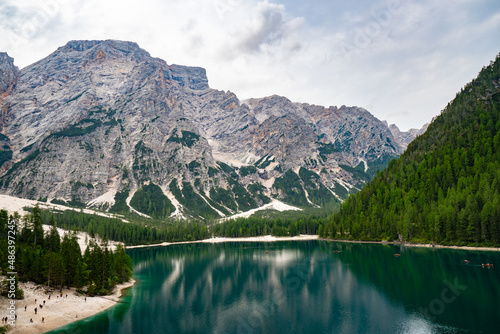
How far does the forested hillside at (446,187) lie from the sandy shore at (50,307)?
126673 mm

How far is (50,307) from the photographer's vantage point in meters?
61.3

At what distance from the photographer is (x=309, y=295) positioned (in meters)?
72.2

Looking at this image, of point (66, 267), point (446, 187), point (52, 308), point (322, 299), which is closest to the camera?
point (52, 308)

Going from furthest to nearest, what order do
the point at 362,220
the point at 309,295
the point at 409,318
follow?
the point at 362,220 → the point at 309,295 → the point at 409,318

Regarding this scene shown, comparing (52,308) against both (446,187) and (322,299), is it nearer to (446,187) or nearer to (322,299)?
(322,299)

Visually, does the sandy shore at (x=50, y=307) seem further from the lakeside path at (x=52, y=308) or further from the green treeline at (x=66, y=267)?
the green treeline at (x=66, y=267)

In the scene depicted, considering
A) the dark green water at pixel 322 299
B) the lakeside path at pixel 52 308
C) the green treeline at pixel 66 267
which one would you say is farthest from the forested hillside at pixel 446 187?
the green treeline at pixel 66 267

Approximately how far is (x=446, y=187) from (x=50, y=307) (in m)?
158

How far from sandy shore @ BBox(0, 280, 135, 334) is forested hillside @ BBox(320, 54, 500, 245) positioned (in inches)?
4987

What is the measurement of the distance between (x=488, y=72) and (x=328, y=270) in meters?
179

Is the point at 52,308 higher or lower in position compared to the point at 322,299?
higher

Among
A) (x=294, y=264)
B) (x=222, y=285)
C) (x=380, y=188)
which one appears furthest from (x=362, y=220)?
(x=222, y=285)

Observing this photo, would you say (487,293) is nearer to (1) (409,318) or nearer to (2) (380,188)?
(1) (409,318)

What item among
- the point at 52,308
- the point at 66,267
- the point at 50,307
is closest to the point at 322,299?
the point at 52,308
